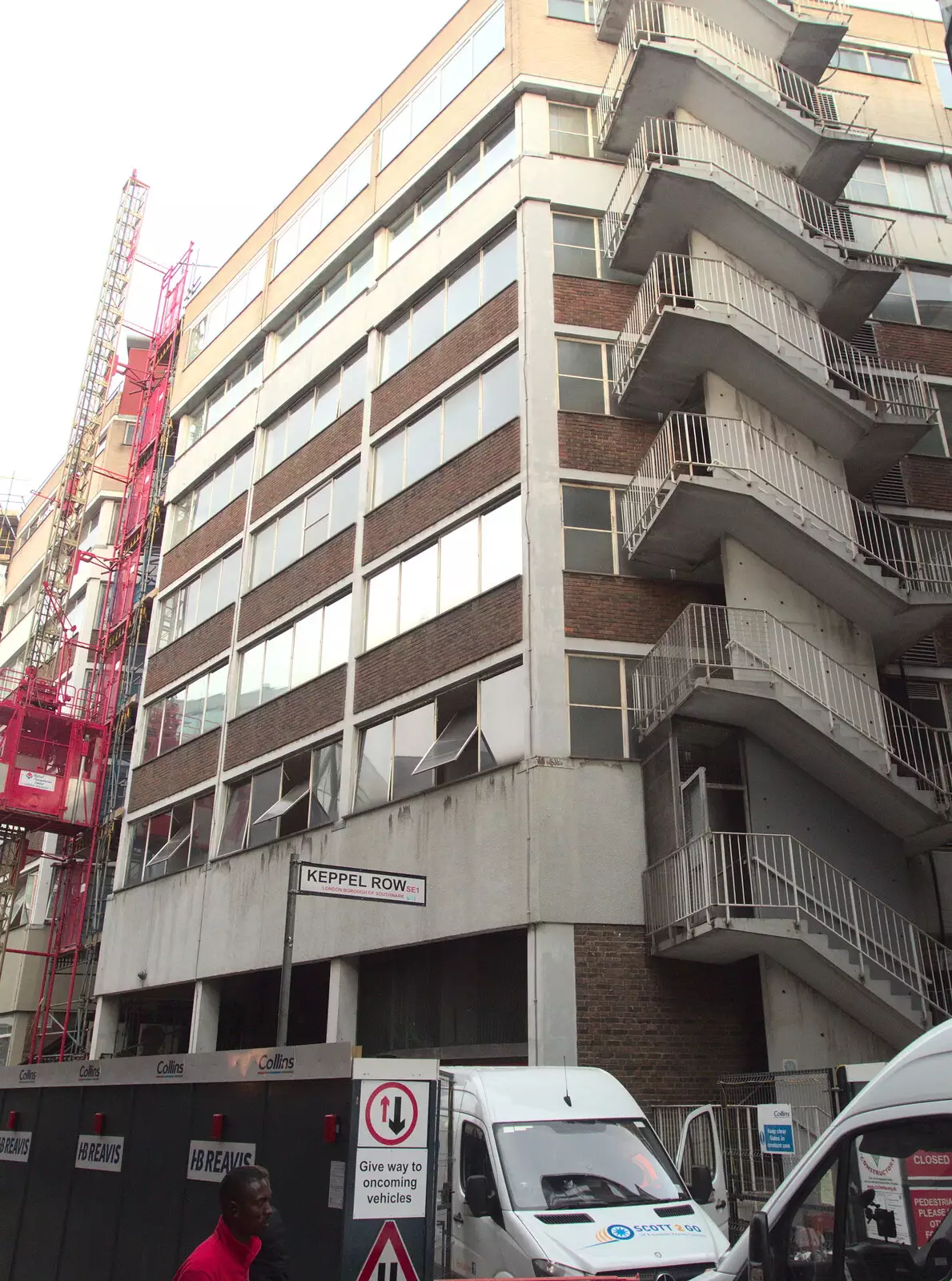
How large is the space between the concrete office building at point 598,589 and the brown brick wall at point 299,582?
0.12 m

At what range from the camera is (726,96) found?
1991 cm

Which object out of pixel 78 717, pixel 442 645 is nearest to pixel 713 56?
pixel 442 645

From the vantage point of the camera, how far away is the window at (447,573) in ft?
62.2

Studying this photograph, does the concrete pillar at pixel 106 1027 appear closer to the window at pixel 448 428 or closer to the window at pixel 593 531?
the window at pixel 448 428

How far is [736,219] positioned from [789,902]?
1176cm

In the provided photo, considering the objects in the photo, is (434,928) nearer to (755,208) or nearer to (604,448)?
(604,448)

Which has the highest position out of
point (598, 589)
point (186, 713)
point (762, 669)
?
point (186, 713)

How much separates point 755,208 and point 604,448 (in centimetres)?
478

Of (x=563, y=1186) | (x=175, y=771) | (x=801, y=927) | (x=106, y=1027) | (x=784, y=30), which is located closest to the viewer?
(x=563, y=1186)

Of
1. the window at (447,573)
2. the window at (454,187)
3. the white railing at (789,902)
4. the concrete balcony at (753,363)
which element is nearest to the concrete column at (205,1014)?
the window at (447,573)

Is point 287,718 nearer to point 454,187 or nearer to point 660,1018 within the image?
point 660,1018

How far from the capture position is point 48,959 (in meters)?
35.4

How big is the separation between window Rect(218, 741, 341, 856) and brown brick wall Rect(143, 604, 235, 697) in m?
4.37

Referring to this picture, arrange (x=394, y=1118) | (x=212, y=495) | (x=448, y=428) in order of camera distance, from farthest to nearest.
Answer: (x=212, y=495) → (x=448, y=428) → (x=394, y=1118)
